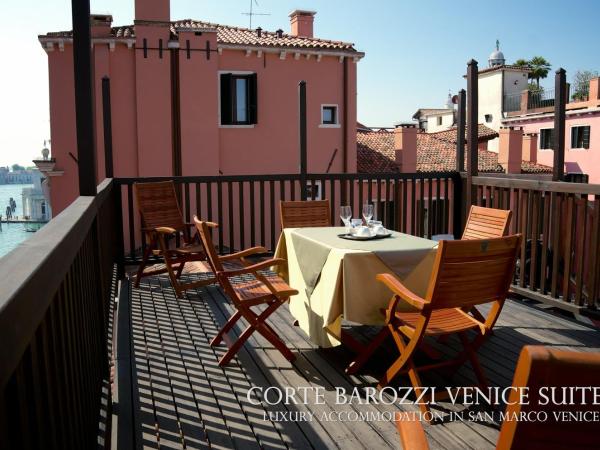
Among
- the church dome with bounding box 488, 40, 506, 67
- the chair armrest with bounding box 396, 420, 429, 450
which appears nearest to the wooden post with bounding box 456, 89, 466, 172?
the chair armrest with bounding box 396, 420, 429, 450

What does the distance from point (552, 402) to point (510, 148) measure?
24.4 metres

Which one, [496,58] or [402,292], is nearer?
[402,292]

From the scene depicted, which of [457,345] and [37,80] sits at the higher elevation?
[37,80]

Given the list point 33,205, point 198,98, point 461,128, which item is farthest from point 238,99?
point 33,205

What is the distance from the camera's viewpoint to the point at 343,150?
17547 millimetres

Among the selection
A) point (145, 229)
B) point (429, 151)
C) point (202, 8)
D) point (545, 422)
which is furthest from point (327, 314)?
point (429, 151)

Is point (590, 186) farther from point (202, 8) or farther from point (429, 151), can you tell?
point (429, 151)

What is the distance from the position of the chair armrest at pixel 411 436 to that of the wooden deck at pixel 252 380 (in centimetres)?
101

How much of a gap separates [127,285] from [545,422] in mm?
5090

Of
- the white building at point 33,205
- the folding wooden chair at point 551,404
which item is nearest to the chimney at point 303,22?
the folding wooden chair at point 551,404

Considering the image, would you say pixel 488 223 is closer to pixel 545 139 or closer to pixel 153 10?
pixel 153 10

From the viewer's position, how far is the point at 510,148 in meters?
23.7

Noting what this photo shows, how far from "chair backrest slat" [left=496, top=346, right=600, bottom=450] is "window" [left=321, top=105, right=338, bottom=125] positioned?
1673 centimetres

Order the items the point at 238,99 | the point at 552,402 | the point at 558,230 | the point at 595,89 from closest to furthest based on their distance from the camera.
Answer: the point at 552,402 < the point at 558,230 < the point at 238,99 < the point at 595,89
